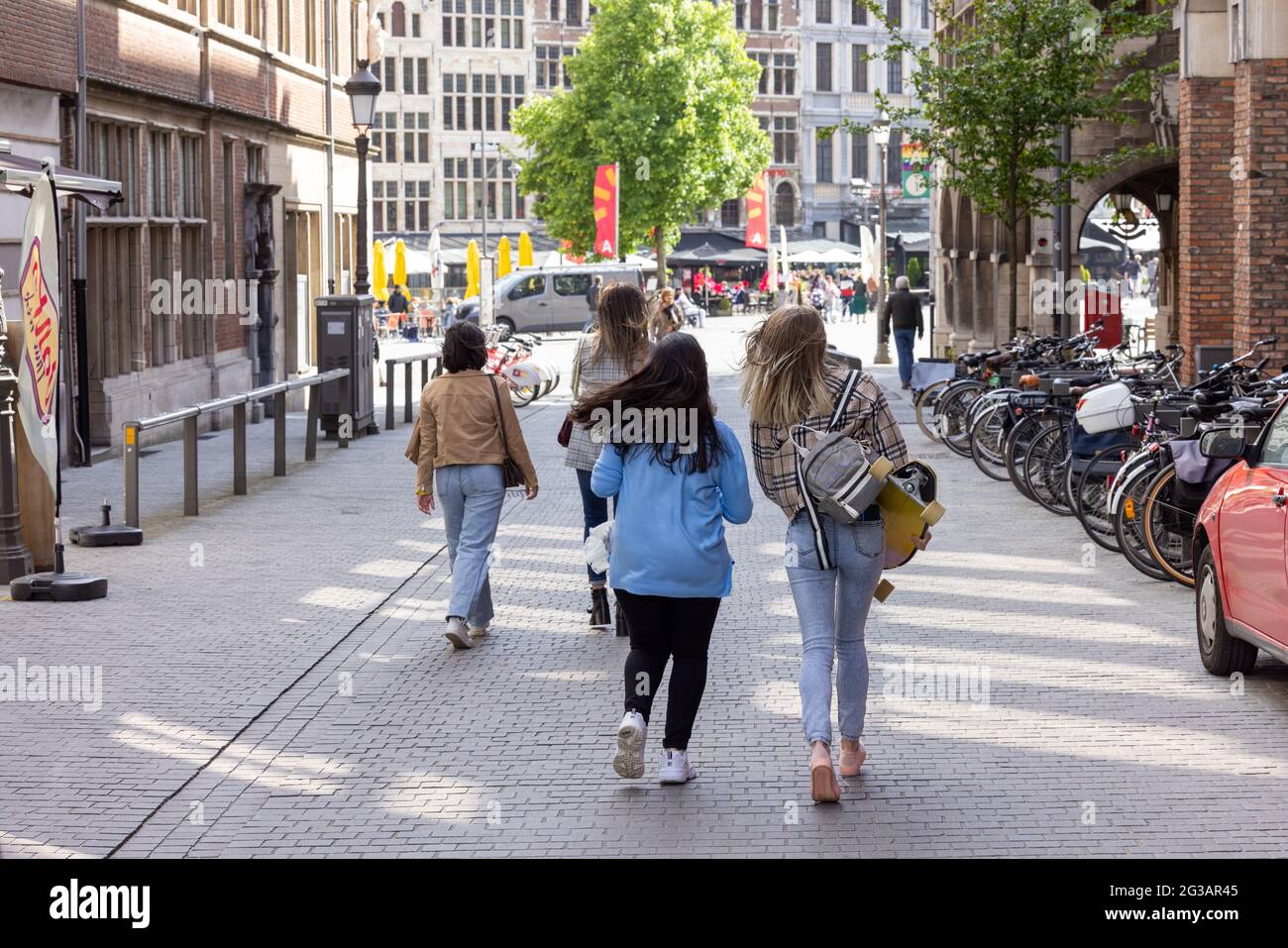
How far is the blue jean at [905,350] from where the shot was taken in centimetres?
3166

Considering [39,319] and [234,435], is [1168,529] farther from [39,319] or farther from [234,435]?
[234,435]

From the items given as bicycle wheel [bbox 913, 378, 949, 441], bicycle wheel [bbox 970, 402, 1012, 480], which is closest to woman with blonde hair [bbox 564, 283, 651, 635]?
bicycle wheel [bbox 970, 402, 1012, 480]

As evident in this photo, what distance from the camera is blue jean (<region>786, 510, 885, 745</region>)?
7129mm

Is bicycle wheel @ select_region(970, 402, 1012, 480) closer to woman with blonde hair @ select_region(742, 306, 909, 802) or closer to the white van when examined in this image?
woman with blonde hair @ select_region(742, 306, 909, 802)

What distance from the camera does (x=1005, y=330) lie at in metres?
32.6

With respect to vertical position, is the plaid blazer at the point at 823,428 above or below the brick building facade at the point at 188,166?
below

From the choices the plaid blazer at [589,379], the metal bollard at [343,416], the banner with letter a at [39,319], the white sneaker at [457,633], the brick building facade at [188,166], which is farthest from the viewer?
the metal bollard at [343,416]

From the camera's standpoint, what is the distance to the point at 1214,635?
30.6ft

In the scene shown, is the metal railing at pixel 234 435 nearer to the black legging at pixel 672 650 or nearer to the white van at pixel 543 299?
the black legging at pixel 672 650

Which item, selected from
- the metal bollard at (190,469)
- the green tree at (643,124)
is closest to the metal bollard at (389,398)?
the metal bollard at (190,469)

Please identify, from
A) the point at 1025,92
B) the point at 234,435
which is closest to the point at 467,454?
Result: the point at 234,435

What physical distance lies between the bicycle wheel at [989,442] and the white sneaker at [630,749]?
11.3m

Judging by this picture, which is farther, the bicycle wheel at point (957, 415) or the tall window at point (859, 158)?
the tall window at point (859, 158)
